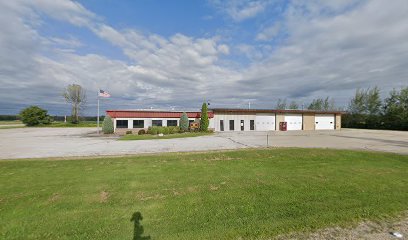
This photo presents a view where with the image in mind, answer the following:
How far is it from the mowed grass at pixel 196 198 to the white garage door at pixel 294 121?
114 ft

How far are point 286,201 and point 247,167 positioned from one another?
4120 mm

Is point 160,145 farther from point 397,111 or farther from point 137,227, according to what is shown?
point 397,111

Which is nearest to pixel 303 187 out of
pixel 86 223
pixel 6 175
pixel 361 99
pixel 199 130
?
pixel 86 223

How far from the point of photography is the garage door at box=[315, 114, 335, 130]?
4666cm

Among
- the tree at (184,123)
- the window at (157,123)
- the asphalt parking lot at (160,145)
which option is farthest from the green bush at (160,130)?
the asphalt parking lot at (160,145)

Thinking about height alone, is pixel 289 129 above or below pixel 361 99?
below

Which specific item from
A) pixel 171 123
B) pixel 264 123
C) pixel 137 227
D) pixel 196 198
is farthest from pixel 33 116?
pixel 137 227

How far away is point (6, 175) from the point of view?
30.4 ft

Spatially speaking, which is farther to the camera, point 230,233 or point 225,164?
point 225,164

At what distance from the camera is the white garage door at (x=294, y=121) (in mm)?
44303

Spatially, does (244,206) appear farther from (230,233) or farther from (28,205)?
(28,205)

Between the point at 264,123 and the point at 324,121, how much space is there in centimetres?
1528

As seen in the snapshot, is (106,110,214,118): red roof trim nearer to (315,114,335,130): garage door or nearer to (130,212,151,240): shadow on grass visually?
(315,114,335,130): garage door

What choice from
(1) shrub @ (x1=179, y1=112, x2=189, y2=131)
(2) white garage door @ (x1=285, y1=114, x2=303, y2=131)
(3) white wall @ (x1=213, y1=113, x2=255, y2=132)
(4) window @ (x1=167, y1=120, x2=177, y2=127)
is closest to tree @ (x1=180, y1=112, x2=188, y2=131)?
(1) shrub @ (x1=179, y1=112, x2=189, y2=131)
